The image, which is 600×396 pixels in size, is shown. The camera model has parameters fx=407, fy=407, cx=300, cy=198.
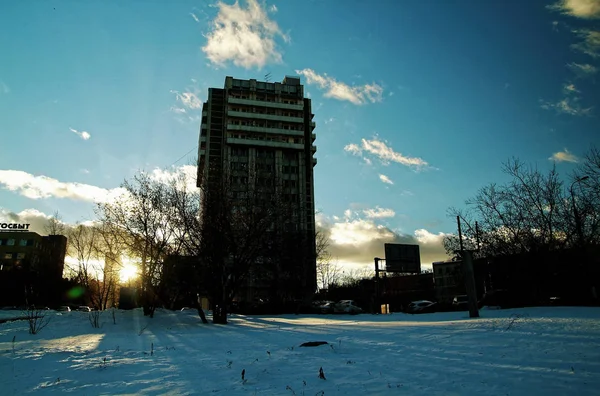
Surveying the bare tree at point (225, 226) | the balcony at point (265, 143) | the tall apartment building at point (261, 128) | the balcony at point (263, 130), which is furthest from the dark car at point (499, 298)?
the balcony at point (263, 130)

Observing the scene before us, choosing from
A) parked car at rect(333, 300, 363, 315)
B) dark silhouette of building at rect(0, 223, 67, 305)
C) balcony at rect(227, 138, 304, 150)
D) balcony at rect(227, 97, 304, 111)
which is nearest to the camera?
parked car at rect(333, 300, 363, 315)

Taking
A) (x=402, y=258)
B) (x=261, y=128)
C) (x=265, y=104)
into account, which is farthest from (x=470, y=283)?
(x=265, y=104)

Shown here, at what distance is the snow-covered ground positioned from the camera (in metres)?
7.08

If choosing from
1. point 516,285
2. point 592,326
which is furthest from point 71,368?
point 516,285

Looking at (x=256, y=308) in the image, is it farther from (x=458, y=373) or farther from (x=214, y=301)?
(x=458, y=373)

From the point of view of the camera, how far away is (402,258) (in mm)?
51750

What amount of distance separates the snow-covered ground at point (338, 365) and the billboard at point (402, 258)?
3752 cm

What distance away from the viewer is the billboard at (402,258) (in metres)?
51.4

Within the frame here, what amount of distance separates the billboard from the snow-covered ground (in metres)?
37.5

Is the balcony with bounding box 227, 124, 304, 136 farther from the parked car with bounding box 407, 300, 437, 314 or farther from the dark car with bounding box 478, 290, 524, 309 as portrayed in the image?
the dark car with bounding box 478, 290, 524, 309

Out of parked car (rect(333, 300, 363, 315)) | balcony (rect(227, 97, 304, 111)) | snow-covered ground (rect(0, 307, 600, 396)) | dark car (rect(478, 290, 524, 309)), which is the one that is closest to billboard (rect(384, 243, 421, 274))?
parked car (rect(333, 300, 363, 315))

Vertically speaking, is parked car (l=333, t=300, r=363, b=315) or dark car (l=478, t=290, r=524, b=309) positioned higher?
dark car (l=478, t=290, r=524, b=309)

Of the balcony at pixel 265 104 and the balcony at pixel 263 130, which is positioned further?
the balcony at pixel 265 104

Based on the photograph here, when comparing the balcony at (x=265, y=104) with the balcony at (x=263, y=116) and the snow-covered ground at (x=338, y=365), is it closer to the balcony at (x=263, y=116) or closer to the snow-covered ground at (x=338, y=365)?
the balcony at (x=263, y=116)
